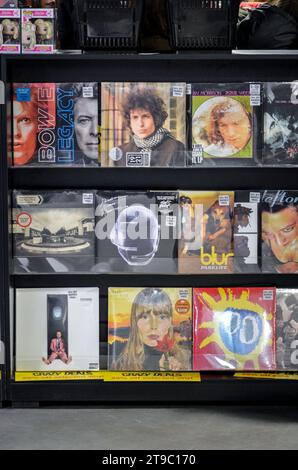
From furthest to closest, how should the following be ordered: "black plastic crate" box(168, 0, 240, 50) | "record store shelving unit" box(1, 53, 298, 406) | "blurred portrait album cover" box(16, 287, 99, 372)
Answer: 1. "blurred portrait album cover" box(16, 287, 99, 372)
2. "record store shelving unit" box(1, 53, 298, 406)
3. "black plastic crate" box(168, 0, 240, 50)

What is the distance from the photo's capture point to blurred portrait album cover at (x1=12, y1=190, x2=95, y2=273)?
4.52m

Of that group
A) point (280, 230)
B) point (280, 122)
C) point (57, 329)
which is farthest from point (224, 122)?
point (57, 329)

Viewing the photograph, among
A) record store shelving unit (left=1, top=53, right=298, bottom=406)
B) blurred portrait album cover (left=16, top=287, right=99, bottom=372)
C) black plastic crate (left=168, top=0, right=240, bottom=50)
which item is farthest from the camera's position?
blurred portrait album cover (left=16, top=287, right=99, bottom=372)

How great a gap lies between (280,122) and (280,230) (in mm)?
545

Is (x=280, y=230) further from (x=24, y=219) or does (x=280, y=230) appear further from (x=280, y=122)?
(x=24, y=219)

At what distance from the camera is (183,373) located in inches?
180

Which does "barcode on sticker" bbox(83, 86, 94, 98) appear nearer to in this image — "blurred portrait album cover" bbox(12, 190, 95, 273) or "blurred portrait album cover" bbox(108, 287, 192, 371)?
"blurred portrait album cover" bbox(12, 190, 95, 273)

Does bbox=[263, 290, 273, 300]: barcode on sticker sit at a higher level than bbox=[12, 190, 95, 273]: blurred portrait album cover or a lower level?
lower

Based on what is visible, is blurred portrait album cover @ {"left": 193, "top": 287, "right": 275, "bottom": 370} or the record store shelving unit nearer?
the record store shelving unit

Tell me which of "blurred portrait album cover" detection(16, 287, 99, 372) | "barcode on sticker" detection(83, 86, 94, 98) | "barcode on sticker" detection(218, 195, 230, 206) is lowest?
"blurred portrait album cover" detection(16, 287, 99, 372)

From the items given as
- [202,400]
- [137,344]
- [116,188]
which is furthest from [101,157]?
[202,400]

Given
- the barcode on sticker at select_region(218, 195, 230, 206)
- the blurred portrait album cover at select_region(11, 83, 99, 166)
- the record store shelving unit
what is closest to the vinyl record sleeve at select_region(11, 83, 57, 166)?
the blurred portrait album cover at select_region(11, 83, 99, 166)

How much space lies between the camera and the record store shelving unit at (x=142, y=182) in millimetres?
4457

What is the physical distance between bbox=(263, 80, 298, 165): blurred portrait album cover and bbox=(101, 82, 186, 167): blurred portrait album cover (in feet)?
1.38
